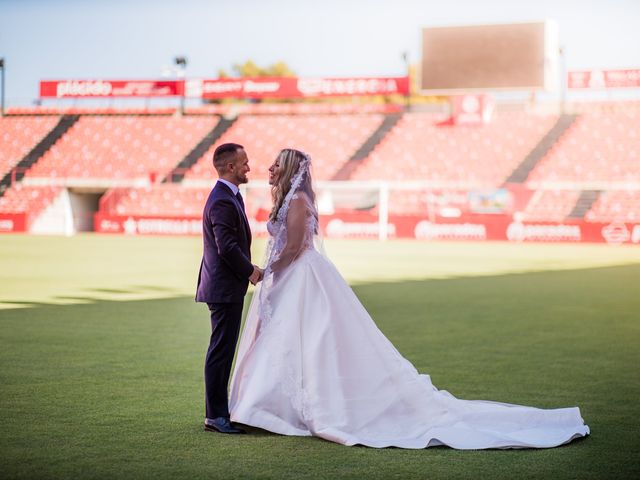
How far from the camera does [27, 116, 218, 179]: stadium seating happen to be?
4931cm

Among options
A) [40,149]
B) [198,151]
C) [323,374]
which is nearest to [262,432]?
[323,374]

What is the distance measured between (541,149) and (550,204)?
19.4 ft

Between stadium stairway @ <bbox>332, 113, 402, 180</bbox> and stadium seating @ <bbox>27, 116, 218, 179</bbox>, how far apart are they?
9138 mm

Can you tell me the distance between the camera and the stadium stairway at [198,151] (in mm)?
47812

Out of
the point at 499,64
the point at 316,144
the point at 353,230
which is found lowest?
the point at 353,230

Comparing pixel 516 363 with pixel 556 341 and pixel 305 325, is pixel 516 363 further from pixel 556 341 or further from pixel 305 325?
pixel 305 325

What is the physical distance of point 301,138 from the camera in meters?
51.0

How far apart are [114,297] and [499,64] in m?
34.5

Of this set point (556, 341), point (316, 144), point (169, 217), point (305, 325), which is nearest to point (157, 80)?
point (316, 144)

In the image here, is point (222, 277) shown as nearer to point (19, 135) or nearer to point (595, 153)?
point (595, 153)

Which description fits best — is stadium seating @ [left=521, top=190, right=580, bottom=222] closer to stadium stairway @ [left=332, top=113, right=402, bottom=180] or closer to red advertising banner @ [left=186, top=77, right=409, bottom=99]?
stadium stairway @ [left=332, top=113, right=402, bottom=180]

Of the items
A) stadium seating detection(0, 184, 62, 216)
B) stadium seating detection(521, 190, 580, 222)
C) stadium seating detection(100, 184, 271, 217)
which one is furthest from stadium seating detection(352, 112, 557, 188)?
stadium seating detection(0, 184, 62, 216)

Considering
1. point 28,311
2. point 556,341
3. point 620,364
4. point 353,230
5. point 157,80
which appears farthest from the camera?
point 157,80

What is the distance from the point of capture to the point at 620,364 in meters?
9.66
